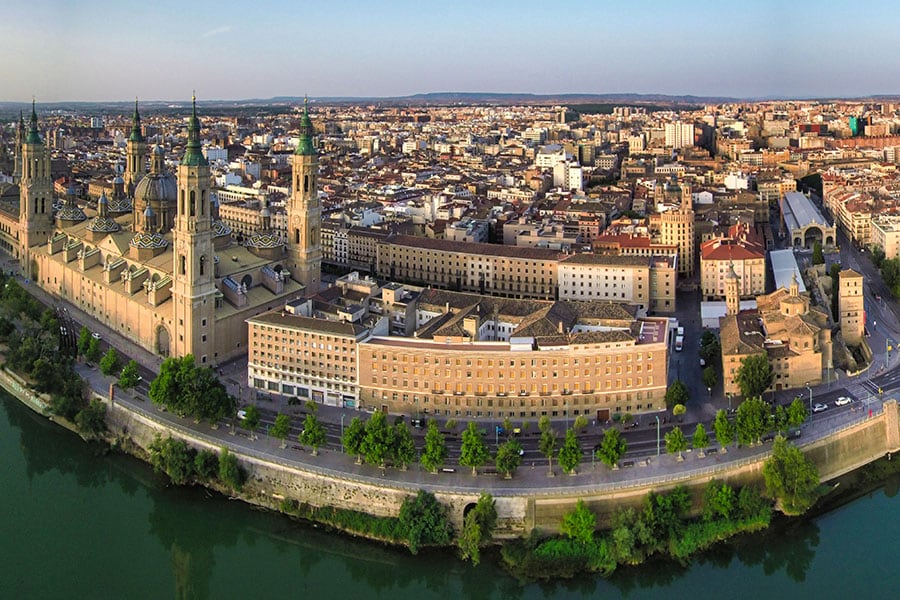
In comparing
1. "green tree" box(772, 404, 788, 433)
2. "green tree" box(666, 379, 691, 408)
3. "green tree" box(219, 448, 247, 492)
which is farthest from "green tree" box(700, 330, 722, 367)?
"green tree" box(219, 448, 247, 492)

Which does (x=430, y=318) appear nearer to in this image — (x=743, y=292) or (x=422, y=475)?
(x=422, y=475)

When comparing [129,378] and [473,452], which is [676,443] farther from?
[129,378]

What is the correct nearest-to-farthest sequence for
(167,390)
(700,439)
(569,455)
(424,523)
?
1. (424,523)
2. (569,455)
3. (700,439)
4. (167,390)

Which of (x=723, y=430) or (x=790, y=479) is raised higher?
(x=723, y=430)

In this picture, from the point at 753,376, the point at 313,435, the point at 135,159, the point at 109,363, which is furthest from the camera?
the point at 135,159

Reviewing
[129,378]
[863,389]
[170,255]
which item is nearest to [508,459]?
[129,378]
